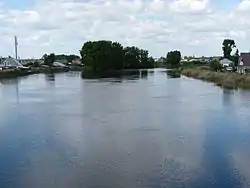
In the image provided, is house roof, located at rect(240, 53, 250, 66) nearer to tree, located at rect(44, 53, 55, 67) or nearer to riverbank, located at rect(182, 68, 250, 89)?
riverbank, located at rect(182, 68, 250, 89)

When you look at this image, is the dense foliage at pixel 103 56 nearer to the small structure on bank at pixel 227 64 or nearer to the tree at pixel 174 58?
the small structure on bank at pixel 227 64

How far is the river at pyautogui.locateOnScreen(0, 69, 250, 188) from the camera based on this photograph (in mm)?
5707

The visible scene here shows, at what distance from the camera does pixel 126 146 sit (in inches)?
298

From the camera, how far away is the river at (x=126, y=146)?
571cm

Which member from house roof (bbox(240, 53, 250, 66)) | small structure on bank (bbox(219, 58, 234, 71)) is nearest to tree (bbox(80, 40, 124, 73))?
small structure on bank (bbox(219, 58, 234, 71))

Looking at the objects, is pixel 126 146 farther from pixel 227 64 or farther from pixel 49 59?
pixel 49 59

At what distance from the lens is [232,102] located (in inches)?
553

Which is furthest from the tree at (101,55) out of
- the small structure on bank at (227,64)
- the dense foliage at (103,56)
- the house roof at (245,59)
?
the house roof at (245,59)

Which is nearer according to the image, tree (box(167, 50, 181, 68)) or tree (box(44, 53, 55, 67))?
tree (box(44, 53, 55, 67))

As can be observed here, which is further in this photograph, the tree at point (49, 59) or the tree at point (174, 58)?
the tree at point (174, 58)

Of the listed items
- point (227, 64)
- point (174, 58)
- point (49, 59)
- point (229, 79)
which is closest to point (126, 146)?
point (229, 79)

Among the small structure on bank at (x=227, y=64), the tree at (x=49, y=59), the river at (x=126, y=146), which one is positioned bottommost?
the river at (x=126, y=146)

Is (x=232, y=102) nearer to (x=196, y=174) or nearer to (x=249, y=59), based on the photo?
(x=196, y=174)

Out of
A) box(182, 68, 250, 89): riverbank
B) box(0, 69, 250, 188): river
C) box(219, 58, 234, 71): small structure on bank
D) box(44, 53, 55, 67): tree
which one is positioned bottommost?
box(0, 69, 250, 188): river
